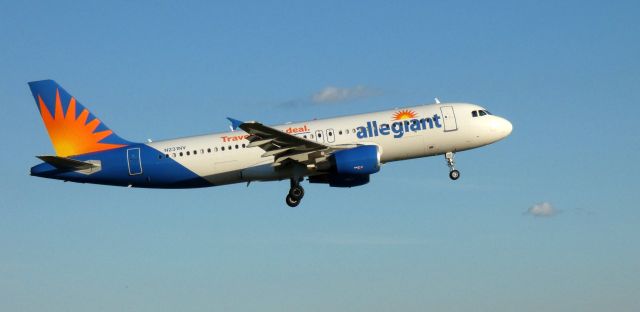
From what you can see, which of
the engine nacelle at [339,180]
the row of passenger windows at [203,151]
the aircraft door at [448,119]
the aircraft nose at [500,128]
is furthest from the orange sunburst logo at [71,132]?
the aircraft nose at [500,128]

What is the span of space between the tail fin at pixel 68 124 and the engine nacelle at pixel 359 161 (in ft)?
46.7

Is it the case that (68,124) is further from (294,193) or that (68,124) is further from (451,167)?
(451,167)

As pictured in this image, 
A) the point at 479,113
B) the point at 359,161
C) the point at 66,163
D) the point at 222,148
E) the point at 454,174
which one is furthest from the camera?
the point at 479,113

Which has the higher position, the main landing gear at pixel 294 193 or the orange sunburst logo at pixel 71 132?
the orange sunburst logo at pixel 71 132

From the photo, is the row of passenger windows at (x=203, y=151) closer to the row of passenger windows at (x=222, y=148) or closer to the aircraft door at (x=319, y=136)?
the row of passenger windows at (x=222, y=148)

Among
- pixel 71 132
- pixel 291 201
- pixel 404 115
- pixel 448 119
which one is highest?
pixel 71 132

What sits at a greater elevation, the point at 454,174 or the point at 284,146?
the point at 284,146

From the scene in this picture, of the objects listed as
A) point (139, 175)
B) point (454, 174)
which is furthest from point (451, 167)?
point (139, 175)

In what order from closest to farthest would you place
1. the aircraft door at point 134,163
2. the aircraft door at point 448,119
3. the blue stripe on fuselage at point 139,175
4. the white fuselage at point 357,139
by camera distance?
the white fuselage at point 357,139, the aircraft door at point 448,119, the blue stripe on fuselage at point 139,175, the aircraft door at point 134,163

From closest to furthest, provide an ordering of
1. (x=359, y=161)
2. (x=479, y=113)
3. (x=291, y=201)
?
(x=359, y=161) → (x=479, y=113) → (x=291, y=201)

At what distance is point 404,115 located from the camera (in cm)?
6625

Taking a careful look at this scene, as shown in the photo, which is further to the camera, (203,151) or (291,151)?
(203,151)

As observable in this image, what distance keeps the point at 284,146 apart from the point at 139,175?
31.1 ft

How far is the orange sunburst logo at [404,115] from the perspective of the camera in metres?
66.1
